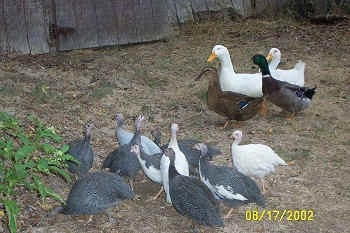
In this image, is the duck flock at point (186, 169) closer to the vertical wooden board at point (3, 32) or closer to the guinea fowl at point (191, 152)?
the guinea fowl at point (191, 152)

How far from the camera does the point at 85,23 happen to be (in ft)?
25.6

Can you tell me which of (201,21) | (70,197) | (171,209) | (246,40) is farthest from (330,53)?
(70,197)

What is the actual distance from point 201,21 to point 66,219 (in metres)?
4.87

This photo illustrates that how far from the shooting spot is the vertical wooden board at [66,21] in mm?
7652

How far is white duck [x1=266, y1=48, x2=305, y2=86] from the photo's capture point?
676 centimetres

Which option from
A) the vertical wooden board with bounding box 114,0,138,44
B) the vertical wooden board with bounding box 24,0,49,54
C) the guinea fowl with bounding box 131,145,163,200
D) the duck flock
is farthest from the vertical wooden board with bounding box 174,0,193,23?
the guinea fowl with bounding box 131,145,163,200

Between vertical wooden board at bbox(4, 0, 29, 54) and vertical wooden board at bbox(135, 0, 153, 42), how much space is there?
136 centimetres

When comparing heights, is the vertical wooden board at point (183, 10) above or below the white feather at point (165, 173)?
above

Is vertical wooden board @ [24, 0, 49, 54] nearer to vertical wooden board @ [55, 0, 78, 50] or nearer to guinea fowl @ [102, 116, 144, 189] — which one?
vertical wooden board @ [55, 0, 78, 50]

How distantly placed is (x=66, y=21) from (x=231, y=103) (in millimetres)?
2534

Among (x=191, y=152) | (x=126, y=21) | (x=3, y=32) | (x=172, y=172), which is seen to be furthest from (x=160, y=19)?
(x=172, y=172)

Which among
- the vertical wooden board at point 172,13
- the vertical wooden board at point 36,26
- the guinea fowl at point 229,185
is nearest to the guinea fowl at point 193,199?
the guinea fowl at point 229,185

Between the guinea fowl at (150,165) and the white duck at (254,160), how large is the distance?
603mm

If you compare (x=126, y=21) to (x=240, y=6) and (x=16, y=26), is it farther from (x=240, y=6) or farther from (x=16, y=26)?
(x=240, y=6)
